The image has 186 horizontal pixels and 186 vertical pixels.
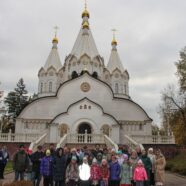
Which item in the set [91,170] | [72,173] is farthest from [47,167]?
[91,170]

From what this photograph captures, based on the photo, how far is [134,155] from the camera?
1026 cm

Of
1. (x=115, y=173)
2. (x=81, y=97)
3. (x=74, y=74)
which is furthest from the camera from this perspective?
(x=74, y=74)

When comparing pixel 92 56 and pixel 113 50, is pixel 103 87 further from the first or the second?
pixel 113 50

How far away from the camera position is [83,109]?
32.7 meters

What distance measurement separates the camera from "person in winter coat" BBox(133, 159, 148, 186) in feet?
31.6

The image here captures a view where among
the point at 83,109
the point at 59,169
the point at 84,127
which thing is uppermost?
the point at 83,109

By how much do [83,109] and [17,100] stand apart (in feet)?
110

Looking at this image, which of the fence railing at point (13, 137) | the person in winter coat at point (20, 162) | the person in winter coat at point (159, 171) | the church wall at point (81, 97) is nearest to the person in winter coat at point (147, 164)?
the person in winter coat at point (159, 171)

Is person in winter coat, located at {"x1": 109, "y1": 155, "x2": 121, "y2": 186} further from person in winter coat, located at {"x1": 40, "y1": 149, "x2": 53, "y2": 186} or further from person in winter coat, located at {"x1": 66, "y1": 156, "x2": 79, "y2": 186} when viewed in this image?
person in winter coat, located at {"x1": 40, "y1": 149, "x2": 53, "y2": 186}

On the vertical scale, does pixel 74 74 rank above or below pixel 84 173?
above

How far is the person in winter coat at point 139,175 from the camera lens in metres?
9.62

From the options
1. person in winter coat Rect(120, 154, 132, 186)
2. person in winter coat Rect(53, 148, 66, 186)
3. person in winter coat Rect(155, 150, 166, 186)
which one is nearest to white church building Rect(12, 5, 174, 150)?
person in winter coat Rect(155, 150, 166, 186)

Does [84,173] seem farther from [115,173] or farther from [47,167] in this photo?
[47,167]

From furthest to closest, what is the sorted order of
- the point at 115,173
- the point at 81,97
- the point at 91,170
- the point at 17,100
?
the point at 17,100 < the point at 81,97 < the point at 91,170 < the point at 115,173
